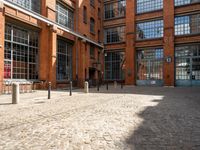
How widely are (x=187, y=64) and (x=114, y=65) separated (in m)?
9.83

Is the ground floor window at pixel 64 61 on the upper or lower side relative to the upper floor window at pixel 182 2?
lower

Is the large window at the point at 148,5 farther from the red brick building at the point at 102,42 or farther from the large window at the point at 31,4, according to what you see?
the large window at the point at 31,4

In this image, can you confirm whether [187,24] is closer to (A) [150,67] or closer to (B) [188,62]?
(B) [188,62]

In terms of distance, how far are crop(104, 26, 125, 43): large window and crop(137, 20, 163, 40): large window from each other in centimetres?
244

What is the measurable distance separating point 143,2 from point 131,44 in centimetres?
590

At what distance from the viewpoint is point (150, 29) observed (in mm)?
29125

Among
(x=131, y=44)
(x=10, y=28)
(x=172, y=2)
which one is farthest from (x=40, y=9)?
→ (x=172, y=2)

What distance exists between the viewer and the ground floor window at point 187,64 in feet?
85.5

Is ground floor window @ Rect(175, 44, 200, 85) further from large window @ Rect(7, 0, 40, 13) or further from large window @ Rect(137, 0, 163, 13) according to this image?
large window @ Rect(7, 0, 40, 13)

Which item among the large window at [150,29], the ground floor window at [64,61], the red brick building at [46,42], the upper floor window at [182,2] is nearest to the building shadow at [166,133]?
the red brick building at [46,42]

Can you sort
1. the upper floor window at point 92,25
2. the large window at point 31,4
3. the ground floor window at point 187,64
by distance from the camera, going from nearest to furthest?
the large window at point 31,4 → the ground floor window at point 187,64 → the upper floor window at point 92,25

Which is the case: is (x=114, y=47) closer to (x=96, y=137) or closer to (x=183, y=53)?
(x=183, y=53)

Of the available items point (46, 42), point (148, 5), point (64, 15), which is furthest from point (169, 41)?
point (46, 42)

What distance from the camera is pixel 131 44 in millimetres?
29516
